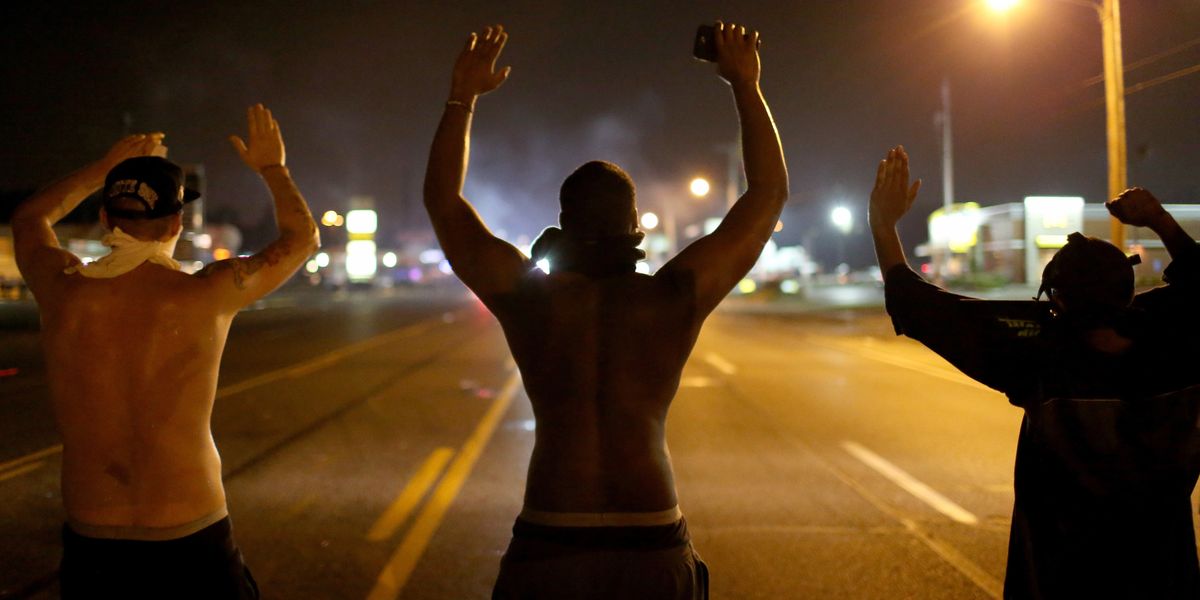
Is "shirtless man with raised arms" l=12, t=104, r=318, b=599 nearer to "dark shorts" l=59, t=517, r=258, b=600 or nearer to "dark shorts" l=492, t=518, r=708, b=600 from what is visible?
"dark shorts" l=59, t=517, r=258, b=600

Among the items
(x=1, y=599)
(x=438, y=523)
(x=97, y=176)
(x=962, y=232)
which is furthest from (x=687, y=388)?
(x=962, y=232)

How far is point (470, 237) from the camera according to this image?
7.59ft

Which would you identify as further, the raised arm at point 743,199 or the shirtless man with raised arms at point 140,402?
the shirtless man with raised arms at point 140,402

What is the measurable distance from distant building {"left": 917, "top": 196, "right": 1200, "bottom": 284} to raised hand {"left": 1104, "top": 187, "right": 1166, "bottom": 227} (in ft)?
5.49

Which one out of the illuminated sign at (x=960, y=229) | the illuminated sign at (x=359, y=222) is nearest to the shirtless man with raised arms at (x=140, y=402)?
the illuminated sign at (x=960, y=229)

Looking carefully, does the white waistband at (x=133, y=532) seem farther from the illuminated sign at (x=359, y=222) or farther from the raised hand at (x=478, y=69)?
the illuminated sign at (x=359, y=222)

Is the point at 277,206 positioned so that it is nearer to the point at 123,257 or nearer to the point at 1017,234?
the point at 123,257

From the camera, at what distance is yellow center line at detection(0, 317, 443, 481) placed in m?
8.99

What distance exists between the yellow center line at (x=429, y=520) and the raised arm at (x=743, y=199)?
3.27 m

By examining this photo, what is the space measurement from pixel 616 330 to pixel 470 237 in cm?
45

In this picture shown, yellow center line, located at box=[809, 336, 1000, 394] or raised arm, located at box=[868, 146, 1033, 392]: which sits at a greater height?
raised arm, located at box=[868, 146, 1033, 392]

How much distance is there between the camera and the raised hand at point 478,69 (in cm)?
251

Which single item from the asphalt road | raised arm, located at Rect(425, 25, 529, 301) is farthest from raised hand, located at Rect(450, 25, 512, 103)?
the asphalt road

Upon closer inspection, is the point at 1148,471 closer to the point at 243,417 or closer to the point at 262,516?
the point at 262,516
